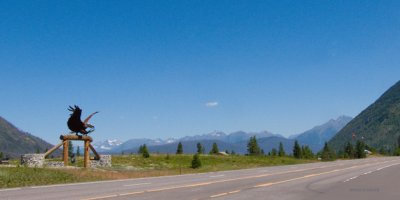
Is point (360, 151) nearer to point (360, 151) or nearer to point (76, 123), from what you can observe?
point (360, 151)

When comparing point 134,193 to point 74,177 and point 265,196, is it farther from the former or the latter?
point 74,177

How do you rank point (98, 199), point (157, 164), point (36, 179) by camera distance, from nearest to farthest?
point (98, 199)
point (36, 179)
point (157, 164)

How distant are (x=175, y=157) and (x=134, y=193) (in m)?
48.8

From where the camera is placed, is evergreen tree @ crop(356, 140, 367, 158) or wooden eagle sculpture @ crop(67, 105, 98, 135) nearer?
wooden eagle sculpture @ crop(67, 105, 98, 135)

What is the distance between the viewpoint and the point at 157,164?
192 ft

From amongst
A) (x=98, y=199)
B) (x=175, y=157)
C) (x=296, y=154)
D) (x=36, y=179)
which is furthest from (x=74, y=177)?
(x=296, y=154)

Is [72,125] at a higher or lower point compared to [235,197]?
higher

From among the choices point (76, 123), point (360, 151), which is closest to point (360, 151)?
point (360, 151)

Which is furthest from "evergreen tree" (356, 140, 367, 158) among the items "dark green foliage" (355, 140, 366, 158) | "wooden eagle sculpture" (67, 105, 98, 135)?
"wooden eagle sculpture" (67, 105, 98, 135)

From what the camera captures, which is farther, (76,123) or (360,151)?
(360,151)

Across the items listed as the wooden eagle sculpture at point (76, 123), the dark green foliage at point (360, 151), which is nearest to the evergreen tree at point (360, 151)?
the dark green foliage at point (360, 151)

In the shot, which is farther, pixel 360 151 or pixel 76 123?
pixel 360 151

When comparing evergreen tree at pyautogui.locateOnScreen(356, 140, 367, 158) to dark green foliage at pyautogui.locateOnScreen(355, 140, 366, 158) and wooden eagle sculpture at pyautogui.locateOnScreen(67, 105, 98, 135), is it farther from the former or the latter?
wooden eagle sculpture at pyautogui.locateOnScreen(67, 105, 98, 135)

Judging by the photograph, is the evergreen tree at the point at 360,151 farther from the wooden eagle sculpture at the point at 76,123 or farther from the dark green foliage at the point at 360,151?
the wooden eagle sculpture at the point at 76,123
